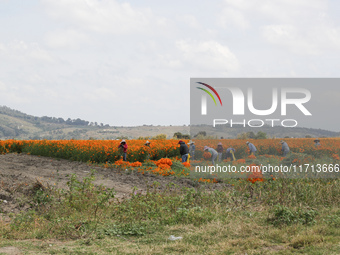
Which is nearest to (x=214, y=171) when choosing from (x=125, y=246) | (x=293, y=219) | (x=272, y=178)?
(x=272, y=178)

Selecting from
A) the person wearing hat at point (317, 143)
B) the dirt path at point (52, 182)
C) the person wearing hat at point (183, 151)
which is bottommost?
the dirt path at point (52, 182)

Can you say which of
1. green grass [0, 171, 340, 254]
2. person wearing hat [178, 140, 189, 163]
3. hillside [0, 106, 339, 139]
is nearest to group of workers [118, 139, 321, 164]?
person wearing hat [178, 140, 189, 163]

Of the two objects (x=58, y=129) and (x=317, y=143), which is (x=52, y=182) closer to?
(x=317, y=143)

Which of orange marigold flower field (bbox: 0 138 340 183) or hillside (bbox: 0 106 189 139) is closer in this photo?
orange marigold flower field (bbox: 0 138 340 183)

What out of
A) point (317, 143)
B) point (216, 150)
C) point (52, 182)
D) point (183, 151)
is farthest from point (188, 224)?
point (317, 143)

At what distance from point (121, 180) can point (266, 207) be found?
7442 mm

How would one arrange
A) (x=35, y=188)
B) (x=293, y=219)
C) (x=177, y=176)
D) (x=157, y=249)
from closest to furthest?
(x=157, y=249) < (x=293, y=219) < (x=35, y=188) < (x=177, y=176)

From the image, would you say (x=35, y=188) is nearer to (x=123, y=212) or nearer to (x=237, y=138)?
(x=123, y=212)

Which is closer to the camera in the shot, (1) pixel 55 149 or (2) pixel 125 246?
(2) pixel 125 246

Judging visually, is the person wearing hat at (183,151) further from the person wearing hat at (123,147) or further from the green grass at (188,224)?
the green grass at (188,224)

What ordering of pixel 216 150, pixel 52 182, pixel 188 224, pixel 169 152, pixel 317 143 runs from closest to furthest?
pixel 188 224
pixel 52 182
pixel 216 150
pixel 317 143
pixel 169 152

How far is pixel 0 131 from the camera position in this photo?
10175 centimetres

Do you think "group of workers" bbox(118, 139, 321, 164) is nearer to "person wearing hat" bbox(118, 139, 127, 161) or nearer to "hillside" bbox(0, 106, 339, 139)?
"person wearing hat" bbox(118, 139, 127, 161)

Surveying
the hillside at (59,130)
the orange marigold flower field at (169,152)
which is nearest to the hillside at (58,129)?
the hillside at (59,130)
